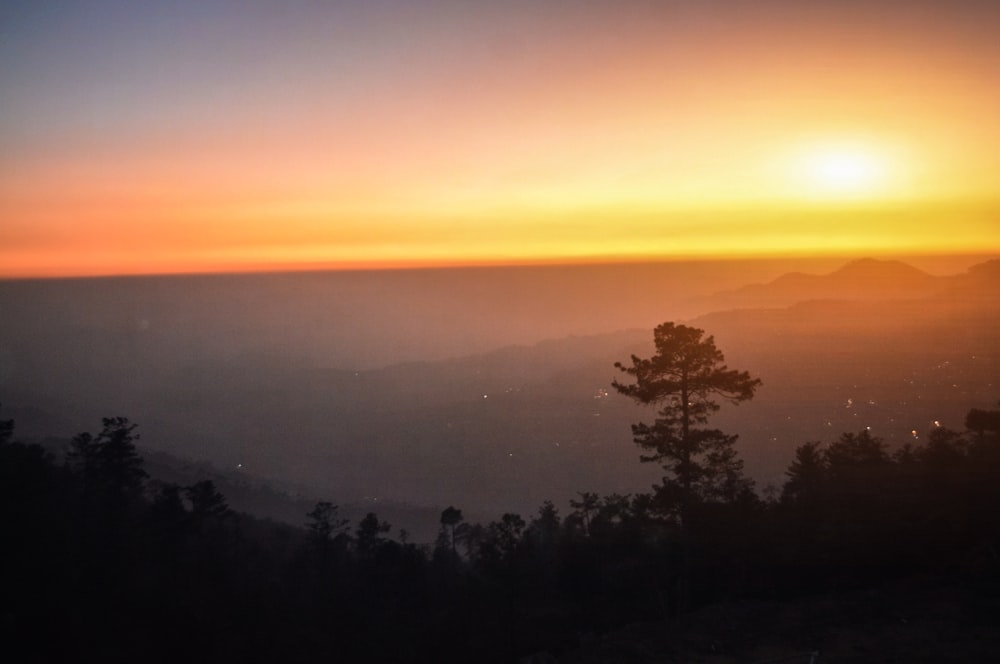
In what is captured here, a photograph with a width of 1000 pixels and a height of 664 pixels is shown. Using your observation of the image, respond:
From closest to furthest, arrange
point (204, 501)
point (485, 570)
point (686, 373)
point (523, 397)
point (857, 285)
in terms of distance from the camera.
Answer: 1. point (686, 373)
2. point (485, 570)
3. point (204, 501)
4. point (857, 285)
5. point (523, 397)

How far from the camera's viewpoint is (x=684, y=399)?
16203mm

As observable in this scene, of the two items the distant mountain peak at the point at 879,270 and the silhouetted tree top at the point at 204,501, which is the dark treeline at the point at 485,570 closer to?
the silhouetted tree top at the point at 204,501

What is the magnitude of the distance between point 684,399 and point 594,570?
4.88 m

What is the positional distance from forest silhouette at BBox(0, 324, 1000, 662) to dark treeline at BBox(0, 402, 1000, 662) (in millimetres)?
50

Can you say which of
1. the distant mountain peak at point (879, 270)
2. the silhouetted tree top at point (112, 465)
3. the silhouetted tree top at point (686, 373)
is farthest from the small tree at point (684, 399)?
the distant mountain peak at point (879, 270)

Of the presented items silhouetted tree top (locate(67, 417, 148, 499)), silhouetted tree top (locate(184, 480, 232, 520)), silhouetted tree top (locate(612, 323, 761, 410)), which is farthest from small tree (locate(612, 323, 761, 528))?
silhouetted tree top (locate(67, 417, 148, 499))

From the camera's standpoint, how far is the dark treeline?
11695 millimetres

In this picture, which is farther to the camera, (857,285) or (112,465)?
(857,285)

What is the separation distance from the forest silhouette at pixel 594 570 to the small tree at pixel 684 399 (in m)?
0.05

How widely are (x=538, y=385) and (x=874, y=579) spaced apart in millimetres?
100928

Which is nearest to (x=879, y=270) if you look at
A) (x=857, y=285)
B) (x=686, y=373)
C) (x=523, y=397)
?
(x=857, y=285)

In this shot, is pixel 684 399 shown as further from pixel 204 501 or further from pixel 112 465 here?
pixel 112 465

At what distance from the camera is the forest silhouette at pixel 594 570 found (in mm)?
11219

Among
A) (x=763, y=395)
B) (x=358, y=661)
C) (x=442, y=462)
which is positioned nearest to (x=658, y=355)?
(x=358, y=661)
